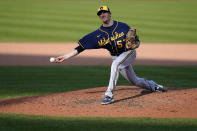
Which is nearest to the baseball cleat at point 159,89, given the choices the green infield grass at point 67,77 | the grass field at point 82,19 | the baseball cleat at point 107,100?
the baseball cleat at point 107,100

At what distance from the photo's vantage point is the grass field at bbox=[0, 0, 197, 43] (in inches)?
1009

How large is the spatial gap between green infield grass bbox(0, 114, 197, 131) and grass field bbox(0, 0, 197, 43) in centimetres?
1833

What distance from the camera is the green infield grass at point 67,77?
998 centimetres

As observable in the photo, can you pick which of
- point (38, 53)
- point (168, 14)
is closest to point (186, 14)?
point (168, 14)

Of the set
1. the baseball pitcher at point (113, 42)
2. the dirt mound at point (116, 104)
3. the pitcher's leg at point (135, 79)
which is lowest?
the dirt mound at point (116, 104)

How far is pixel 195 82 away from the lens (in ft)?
35.0

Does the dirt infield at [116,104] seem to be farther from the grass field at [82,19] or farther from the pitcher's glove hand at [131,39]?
the grass field at [82,19]

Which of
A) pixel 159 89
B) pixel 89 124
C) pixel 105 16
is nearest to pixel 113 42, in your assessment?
pixel 105 16

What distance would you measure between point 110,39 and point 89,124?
198 cm

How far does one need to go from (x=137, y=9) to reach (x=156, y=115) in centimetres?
2879

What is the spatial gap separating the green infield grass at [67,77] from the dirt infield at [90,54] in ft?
5.27

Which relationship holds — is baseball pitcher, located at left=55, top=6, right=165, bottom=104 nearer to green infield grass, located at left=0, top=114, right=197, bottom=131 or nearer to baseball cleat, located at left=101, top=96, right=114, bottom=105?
baseball cleat, located at left=101, top=96, right=114, bottom=105

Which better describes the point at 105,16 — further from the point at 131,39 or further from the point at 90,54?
the point at 90,54

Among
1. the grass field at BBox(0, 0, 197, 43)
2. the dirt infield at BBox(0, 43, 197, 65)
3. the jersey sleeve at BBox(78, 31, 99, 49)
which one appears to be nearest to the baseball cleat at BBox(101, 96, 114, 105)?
the jersey sleeve at BBox(78, 31, 99, 49)
